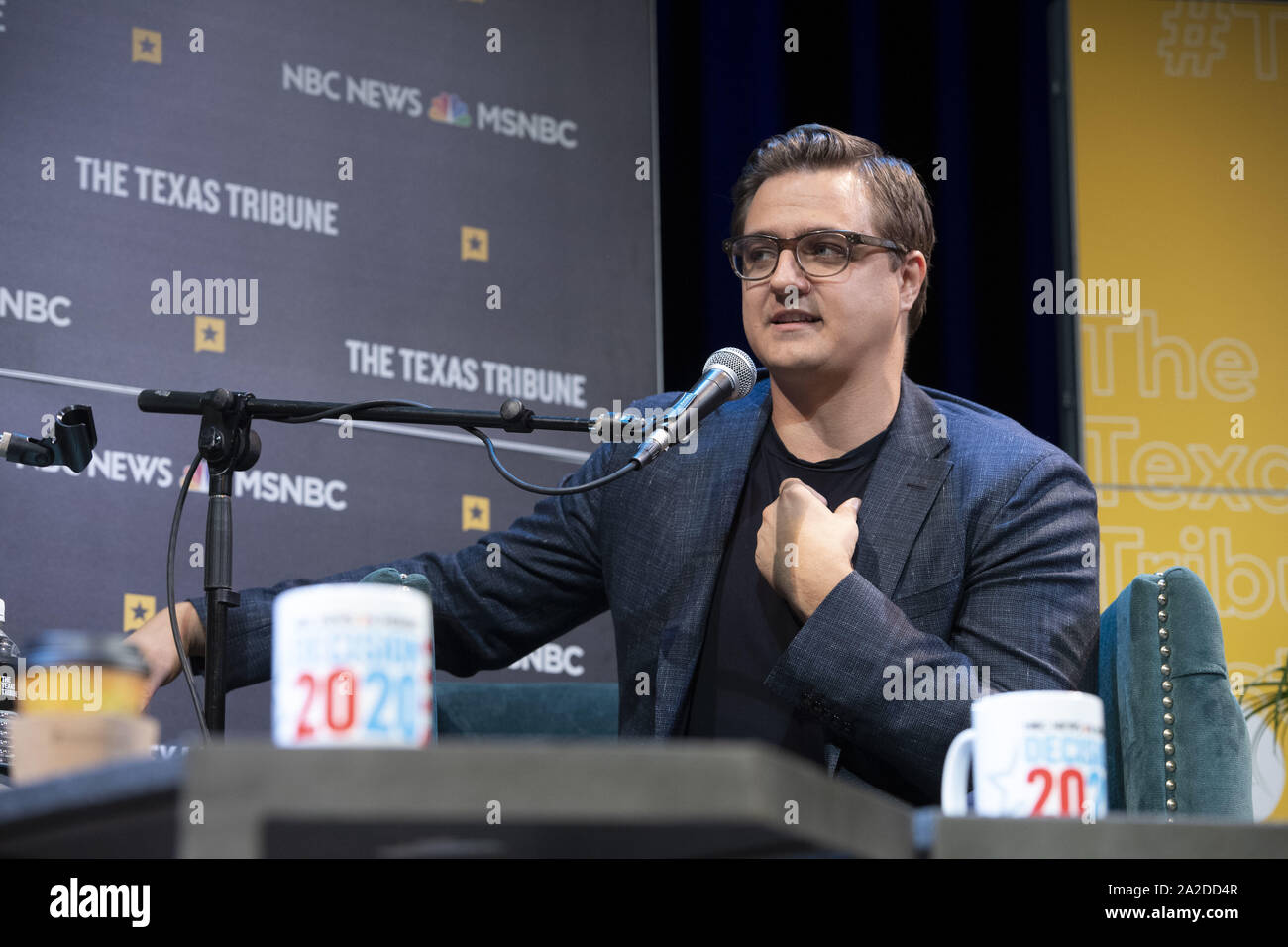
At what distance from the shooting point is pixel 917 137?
3617mm

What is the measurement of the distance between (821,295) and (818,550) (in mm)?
486

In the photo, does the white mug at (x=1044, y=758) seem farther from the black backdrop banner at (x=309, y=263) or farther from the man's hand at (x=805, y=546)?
the black backdrop banner at (x=309, y=263)

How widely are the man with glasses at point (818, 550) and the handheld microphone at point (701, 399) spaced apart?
0.70 ft

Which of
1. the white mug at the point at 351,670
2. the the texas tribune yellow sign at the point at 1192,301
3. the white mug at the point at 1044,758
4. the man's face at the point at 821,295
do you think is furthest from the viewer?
the the texas tribune yellow sign at the point at 1192,301

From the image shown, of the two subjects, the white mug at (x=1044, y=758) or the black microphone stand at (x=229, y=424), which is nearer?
the white mug at (x=1044, y=758)

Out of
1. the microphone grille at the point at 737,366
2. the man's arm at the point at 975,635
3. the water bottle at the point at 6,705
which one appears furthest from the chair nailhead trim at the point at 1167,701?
the water bottle at the point at 6,705

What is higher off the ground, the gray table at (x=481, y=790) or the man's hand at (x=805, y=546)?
the man's hand at (x=805, y=546)

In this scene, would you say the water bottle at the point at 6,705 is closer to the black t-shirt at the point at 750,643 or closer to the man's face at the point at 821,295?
the black t-shirt at the point at 750,643

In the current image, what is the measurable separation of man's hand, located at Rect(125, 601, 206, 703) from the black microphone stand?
147mm

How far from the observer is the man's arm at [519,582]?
2219mm

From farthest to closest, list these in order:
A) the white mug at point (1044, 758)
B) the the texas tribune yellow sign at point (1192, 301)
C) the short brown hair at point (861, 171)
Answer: the the texas tribune yellow sign at point (1192, 301) → the short brown hair at point (861, 171) → the white mug at point (1044, 758)

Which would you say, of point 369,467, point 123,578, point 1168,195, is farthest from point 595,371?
point 1168,195

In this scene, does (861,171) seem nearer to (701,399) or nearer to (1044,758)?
(701,399)

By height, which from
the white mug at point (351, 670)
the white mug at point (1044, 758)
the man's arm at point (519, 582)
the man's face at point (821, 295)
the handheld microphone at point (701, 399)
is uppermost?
the man's face at point (821, 295)
